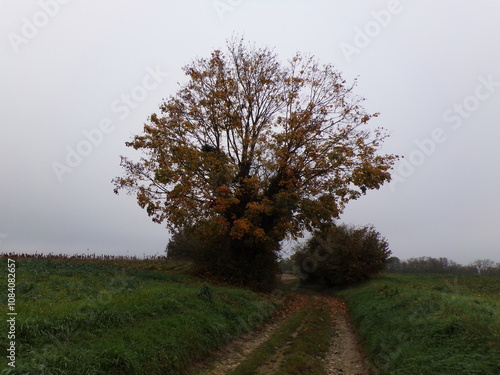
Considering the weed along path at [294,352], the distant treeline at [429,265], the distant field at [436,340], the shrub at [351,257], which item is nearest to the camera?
the distant field at [436,340]

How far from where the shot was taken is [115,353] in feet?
20.4

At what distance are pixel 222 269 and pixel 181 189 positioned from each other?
19.2ft

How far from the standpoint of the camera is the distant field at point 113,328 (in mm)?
5715

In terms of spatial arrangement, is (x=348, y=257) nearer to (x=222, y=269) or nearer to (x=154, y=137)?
(x=222, y=269)

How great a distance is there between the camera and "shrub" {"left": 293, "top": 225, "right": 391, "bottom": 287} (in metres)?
27.9

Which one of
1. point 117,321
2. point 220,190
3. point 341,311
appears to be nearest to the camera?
point 117,321

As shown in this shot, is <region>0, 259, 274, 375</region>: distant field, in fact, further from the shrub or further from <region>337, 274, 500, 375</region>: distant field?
the shrub

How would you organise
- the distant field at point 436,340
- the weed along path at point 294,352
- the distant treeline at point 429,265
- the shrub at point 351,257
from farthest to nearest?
the distant treeline at point 429,265, the shrub at point 351,257, the weed along path at point 294,352, the distant field at point 436,340

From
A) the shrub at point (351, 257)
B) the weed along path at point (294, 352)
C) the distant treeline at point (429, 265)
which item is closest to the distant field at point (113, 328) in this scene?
the weed along path at point (294, 352)

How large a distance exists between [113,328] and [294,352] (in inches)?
184

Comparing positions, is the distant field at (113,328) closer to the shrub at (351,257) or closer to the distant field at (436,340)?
the distant field at (436,340)

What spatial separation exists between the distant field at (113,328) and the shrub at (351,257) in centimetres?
1687

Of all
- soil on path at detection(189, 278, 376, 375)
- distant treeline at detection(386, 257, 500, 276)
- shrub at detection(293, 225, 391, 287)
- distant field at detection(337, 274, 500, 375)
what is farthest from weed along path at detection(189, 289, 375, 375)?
distant treeline at detection(386, 257, 500, 276)

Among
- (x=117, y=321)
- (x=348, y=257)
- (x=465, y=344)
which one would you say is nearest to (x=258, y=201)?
(x=348, y=257)
